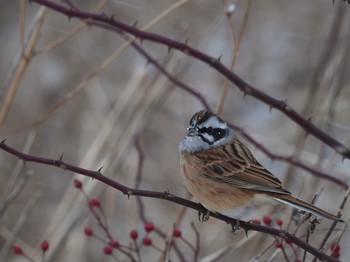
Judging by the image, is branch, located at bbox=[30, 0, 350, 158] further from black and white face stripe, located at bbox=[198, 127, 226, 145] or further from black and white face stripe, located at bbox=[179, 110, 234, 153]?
black and white face stripe, located at bbox=[198, 127, 226, 145]

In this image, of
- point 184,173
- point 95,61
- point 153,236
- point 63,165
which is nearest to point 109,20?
point 63,165

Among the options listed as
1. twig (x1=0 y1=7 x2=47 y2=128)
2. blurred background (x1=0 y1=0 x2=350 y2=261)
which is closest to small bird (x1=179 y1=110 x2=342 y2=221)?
twig (x1=0 y1=7 x2=47 y2=128)

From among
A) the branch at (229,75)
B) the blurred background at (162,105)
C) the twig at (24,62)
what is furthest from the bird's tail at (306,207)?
the blurred background at (162,105)

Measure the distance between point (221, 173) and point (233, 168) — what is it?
0.24 feet

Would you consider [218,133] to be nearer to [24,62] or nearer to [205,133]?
[205,133]

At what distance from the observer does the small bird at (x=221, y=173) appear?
139 inches

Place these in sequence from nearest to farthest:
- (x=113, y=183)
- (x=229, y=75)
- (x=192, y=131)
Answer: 1. (x=113, y=183)
2. (x=229, y=75)
3. (x=192, y=131)

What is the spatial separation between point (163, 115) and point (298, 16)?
2.23 meters

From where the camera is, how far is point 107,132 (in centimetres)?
458

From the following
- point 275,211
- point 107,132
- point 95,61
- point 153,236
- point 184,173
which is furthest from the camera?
point 95,61

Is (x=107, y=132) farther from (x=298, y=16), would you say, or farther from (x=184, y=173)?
(x=298, y=16)

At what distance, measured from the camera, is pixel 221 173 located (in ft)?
12.3

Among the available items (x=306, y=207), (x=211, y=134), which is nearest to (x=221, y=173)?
(x=211, y=134)

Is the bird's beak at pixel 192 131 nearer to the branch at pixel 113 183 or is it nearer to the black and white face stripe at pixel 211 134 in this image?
the black and white face stripe at pixel 211 134
